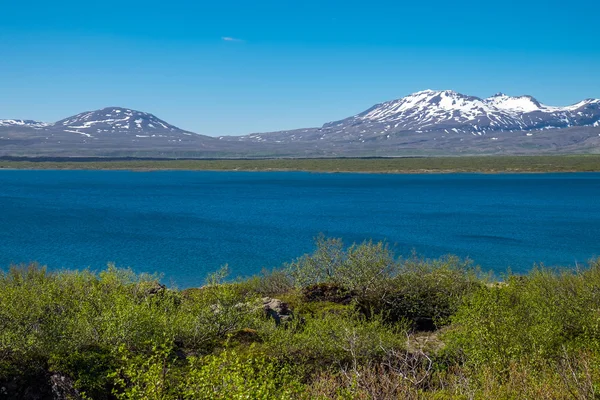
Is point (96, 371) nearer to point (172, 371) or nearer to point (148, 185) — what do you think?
point (172, 371)

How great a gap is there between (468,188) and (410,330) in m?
124

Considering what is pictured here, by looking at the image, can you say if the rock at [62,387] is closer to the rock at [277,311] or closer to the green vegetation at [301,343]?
the green vegetation at [301,343]

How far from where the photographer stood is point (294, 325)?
23.1m

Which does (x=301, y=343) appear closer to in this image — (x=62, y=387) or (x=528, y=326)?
(x=62, y=387)

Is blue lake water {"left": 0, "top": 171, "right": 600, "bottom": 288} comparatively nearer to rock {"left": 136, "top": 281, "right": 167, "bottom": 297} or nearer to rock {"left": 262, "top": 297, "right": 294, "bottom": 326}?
rock {"left": 136, "top": 281, "right": 167, "bottom": 297}

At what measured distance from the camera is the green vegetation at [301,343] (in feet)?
51.1

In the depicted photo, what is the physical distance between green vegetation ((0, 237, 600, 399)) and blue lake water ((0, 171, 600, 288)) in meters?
16.7

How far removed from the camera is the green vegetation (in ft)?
51.1

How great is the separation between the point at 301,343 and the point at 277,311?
16.3 feet

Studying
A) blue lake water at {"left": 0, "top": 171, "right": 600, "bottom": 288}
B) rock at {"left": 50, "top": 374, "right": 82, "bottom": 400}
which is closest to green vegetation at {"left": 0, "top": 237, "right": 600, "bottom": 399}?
rock at {"left": 50, "top": 374, "right": 82, "bottom": 400}

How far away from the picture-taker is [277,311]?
86.9 ft

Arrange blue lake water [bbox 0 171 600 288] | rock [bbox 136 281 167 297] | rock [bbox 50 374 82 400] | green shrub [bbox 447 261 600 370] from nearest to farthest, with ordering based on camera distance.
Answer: rock [bbox 50 374 82 400] → green shrub [bbox 447 261 600 370] → rock [bbox 136 281 167 297] → blue lake water [bbox 0 171 600 288]

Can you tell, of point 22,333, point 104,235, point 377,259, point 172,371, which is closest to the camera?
point 172,371

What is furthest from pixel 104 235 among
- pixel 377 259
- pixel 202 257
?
pixel 377 259
